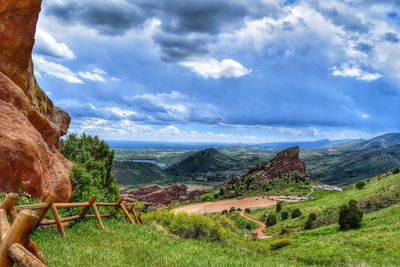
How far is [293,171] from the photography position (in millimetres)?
187250

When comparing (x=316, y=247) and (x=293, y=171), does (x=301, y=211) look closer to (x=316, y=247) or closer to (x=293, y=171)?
(x=316, y=247)

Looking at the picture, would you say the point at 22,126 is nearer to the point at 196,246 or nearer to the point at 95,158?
the point at 196,246

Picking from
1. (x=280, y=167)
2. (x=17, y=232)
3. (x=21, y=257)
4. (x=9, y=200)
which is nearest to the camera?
(x=21, y=257)

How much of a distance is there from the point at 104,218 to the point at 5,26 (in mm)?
16253

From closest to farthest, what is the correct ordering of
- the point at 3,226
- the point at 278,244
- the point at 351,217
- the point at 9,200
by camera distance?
1. the point at 3,226
2. the point at 9,200
3. the point at 278,244
4. the point at 351,217

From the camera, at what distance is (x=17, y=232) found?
20.2 ft

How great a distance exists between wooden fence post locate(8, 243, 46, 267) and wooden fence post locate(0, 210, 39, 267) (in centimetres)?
9

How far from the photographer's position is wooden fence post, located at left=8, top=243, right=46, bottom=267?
5824mm

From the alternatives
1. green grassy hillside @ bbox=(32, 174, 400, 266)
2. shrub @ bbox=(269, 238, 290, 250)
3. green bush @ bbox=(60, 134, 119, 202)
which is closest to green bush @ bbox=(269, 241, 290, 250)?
shrub @ bbox=(269, 238, 290, 250)

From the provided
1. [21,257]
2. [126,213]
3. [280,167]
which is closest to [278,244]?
[126,213]

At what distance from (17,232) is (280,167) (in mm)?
186606

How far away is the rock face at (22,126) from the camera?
940 inches

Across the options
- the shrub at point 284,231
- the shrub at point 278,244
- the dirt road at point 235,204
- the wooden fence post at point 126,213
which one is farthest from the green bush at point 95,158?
the dirt road at point 235,204

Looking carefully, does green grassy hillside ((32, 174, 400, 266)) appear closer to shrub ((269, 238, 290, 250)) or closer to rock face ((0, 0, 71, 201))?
shrub ((269, 238, 290, 250))
